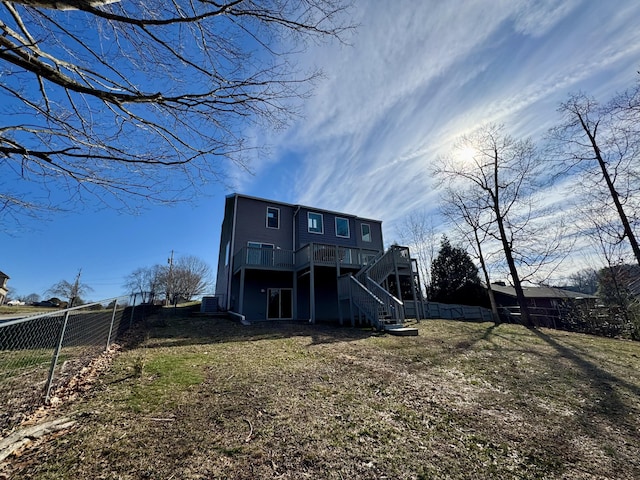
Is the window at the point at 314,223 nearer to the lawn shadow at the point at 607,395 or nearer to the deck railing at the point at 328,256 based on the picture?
the deck railing at the point at 328,256

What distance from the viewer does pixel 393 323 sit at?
30.6ft

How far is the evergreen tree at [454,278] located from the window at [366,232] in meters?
9.14

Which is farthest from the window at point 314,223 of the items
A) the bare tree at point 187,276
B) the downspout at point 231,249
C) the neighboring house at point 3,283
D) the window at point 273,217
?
the neighboring house at point 3,283

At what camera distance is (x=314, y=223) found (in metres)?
16.5

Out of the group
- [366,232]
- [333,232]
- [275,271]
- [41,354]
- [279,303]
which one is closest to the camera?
[41,354]

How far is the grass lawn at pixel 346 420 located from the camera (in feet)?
6.95

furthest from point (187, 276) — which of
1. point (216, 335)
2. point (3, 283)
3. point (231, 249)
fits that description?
point (216, 335)

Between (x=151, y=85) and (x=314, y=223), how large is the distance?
43.3ft

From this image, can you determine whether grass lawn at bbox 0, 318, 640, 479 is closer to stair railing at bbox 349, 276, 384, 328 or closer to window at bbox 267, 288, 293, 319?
stair railing at bbox 349, 276, 384, 328

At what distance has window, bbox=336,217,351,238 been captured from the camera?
679 inches

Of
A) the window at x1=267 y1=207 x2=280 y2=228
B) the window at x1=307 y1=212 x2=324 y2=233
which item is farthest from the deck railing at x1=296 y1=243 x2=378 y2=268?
the window at x1=307 y1=212 x2=324 y2=233

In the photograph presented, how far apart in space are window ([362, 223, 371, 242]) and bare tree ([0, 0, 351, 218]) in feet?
48.4

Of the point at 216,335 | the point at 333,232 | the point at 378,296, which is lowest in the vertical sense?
the point at 216,335

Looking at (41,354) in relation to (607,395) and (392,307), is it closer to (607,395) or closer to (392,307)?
(392,307)
